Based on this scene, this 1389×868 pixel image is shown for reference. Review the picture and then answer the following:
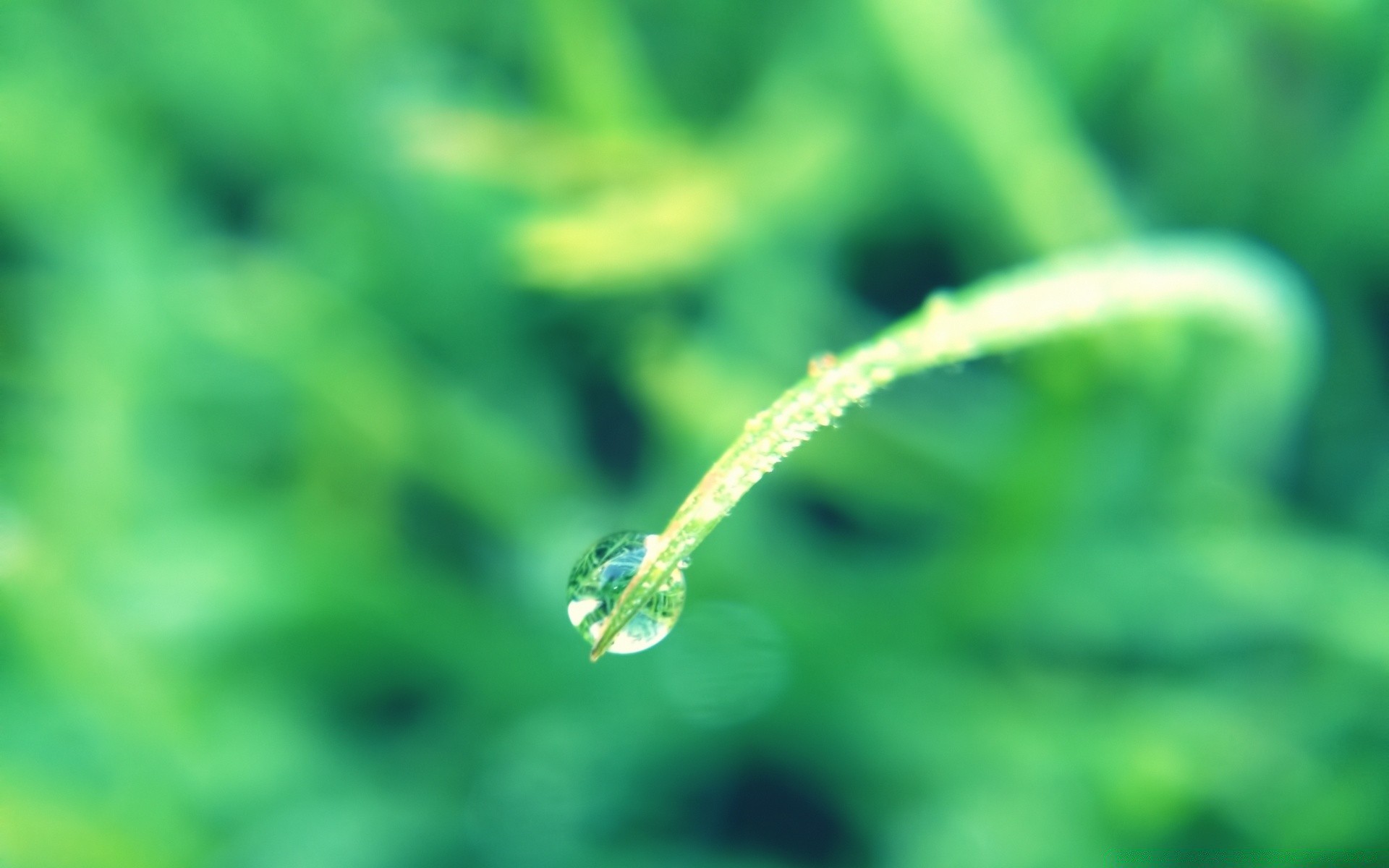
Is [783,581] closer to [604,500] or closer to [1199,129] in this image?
[604,500]

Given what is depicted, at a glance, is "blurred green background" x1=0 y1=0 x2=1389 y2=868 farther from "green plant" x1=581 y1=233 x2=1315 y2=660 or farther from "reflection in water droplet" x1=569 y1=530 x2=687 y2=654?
"reflection in water droplet" x1=569 y1=530 x2=687 y2=654

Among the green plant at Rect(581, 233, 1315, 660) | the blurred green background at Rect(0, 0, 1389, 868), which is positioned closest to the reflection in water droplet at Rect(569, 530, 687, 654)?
the green plant at Rect(581, 233, 1315, 660)

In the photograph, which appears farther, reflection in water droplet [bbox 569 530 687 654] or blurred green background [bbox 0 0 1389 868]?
blurred green background [bbox 0 0 1389 868]

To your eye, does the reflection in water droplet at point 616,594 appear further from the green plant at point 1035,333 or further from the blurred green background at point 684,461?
the blurred green background at point 684,461

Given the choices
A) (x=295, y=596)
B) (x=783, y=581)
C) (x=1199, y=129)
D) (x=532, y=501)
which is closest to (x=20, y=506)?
(x=295, y=596)

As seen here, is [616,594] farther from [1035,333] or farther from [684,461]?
[684,461]

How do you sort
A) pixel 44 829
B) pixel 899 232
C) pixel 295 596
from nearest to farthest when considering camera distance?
pixel 44 829 < pixel 295 596 < pixel 899 232

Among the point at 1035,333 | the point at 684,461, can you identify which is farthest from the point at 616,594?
the point at 684,461
